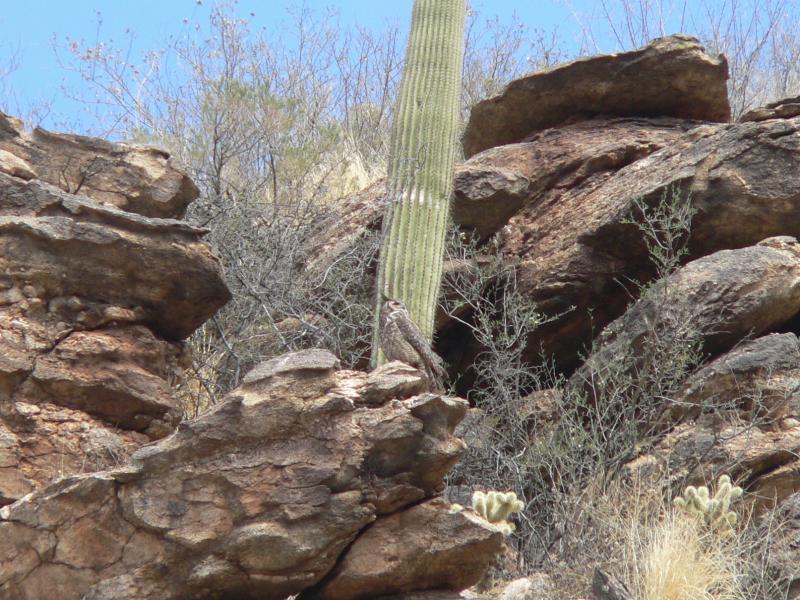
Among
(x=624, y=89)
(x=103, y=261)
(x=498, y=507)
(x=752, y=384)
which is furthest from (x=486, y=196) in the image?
(x=498, y=507)

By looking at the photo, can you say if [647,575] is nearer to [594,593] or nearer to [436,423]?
[594,593]

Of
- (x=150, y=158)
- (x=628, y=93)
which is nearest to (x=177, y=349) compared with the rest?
(x=150, y=158)

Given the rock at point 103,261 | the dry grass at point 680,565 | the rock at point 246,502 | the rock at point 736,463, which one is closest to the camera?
the rock at point 246,502

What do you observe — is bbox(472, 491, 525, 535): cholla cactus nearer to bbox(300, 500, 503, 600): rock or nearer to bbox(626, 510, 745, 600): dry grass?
bbox(626, 510, 745, 600): dry grass

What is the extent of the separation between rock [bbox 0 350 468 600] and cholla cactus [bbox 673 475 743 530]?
1.30m

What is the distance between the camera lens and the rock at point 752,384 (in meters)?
5.43

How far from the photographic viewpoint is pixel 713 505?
462 cm

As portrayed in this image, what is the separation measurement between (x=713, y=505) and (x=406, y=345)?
1520 millimetres

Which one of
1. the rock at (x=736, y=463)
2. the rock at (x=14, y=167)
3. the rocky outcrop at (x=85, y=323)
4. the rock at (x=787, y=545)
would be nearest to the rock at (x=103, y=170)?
the rock at (x=14, y=167)

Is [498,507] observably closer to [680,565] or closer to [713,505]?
[680,565]

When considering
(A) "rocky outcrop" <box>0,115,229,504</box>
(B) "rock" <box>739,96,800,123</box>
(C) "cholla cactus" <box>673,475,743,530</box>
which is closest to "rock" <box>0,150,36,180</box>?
(A) "rocky outcrop" <box>0,115,229,504</box>

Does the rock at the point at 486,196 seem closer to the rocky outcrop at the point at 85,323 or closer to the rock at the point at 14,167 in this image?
the rocky outcrop at the point at 85,323

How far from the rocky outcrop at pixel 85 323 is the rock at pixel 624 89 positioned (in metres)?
3.88

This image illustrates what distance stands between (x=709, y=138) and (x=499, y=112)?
6.27 ft
